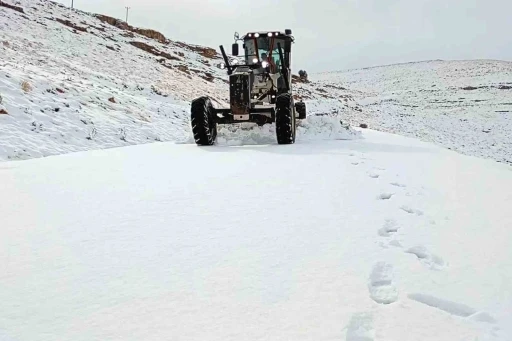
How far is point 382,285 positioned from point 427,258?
0.51m

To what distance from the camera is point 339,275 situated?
214cm

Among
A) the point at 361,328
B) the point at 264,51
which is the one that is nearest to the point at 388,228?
the point at 361,328

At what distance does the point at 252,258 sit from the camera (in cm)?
234

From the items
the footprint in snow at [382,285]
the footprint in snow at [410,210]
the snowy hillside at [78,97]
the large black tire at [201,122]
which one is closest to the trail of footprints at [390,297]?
the footprint in snow at [382,285]

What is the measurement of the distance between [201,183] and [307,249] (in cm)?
185

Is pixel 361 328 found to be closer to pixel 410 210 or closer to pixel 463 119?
pixel 410 210

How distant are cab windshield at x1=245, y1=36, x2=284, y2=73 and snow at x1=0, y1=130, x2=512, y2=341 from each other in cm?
496

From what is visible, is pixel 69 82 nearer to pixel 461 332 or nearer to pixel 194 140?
pixel 194 140

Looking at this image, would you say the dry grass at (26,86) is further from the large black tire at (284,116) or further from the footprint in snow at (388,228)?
the footprint in snow at (388,228)

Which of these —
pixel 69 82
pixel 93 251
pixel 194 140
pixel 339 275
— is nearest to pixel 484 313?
pixel 339 275

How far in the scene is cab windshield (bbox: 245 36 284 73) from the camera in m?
8.80

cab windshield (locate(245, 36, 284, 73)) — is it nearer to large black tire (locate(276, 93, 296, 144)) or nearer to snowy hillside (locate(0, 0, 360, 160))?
snowy hillside (locate(0, 0, 360, 160))

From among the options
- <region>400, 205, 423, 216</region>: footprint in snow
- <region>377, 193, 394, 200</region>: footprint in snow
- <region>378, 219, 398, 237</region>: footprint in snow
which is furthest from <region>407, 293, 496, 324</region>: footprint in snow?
<region>377, 193, 394, 200</region>: footprint in snow

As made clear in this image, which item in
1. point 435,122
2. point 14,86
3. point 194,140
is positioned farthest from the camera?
point 435,122
